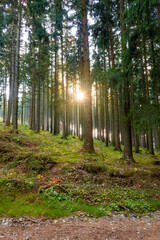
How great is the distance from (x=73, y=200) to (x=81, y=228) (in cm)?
95

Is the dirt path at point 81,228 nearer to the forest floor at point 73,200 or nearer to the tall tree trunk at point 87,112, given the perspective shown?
the forest floor at point 73,200

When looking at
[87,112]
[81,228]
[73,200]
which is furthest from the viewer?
[87,112]

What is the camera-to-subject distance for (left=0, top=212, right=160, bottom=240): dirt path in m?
2.49

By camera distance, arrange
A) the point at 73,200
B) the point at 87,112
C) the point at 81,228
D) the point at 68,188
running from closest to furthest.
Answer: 1. the point at 81,228
2. the point at 73,200
3. the point at 68,188
4. the point at 87,112

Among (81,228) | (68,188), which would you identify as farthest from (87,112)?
(81,228)

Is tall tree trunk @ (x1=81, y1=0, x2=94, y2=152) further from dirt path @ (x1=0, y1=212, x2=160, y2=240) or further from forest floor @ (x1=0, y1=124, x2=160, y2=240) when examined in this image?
dirt path @ (x1=0, y1=212, x2=160, y2=240)

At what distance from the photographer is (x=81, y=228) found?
273cm

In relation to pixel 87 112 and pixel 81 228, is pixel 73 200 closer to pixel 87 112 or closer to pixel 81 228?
pixel 81 228

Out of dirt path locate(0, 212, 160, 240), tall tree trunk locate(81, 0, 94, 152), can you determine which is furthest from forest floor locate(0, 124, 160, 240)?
tall tree trunk locate(81, 0, 94, 152)

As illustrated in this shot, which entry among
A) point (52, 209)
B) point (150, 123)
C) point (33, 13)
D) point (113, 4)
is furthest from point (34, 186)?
point (113, 4)

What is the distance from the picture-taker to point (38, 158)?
5.62m

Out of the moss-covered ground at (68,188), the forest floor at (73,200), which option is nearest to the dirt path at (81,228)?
the forest floor at (73,200)

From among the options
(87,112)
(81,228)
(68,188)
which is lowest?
(81,228)

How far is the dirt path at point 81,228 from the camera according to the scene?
2486 millimetres
